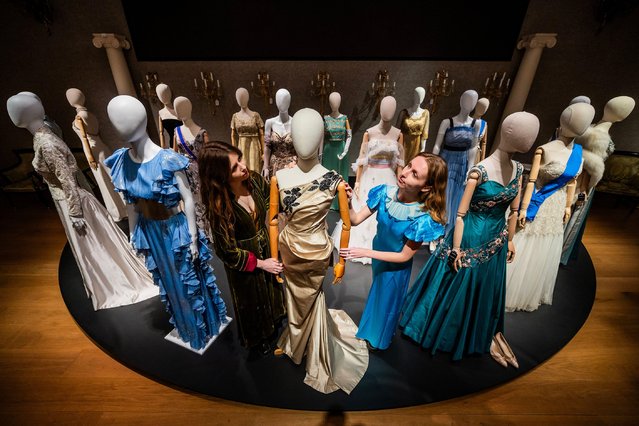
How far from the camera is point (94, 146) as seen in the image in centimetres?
468

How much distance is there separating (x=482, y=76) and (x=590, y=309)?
4773 millimetres

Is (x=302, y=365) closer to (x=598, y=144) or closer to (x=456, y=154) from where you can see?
(x=456, y=154)

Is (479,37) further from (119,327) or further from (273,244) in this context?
(119,327)

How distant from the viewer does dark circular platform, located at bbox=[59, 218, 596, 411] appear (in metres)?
2.42

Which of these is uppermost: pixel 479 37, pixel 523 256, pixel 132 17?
pixel 132 17

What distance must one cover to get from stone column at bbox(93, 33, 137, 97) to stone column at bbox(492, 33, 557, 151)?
7.65 metres

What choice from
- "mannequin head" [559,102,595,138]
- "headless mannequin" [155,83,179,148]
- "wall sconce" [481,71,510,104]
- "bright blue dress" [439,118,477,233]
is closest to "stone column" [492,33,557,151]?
"wall sconce" [481,71,510,104]

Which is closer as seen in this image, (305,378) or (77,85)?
(305,378)

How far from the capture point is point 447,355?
279cm

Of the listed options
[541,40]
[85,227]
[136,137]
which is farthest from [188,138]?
[541,40]

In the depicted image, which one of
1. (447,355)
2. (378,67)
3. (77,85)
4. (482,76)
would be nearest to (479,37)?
(482,76)

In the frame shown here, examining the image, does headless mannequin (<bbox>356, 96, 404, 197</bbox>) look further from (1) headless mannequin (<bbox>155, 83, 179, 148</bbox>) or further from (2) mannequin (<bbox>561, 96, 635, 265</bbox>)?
(1) headless mannequin (<bbox>155, 83, 179, 148</bbox>)

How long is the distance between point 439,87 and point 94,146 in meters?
6.28

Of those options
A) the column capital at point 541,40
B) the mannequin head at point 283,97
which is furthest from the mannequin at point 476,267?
the column capital at point 541,40
